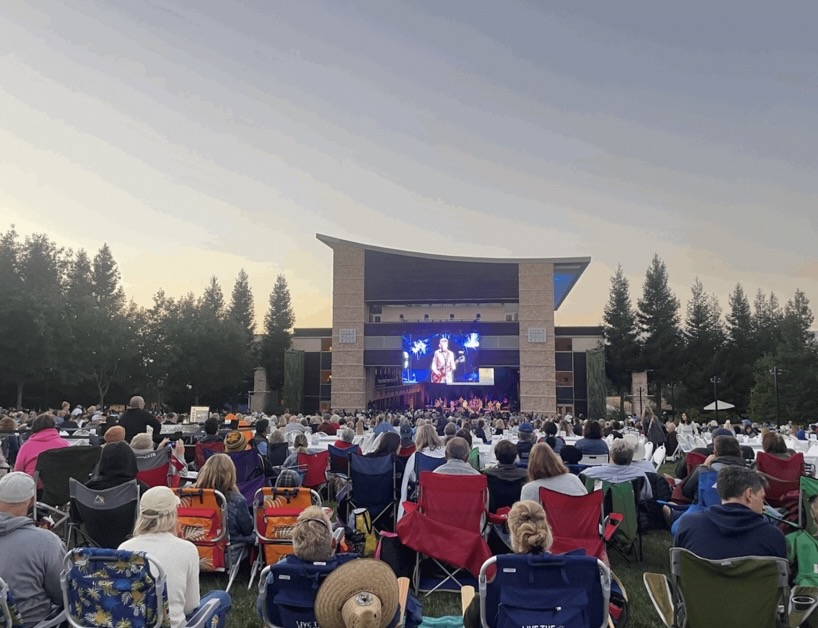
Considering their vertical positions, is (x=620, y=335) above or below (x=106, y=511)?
above

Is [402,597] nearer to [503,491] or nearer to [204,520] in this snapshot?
[204,520]

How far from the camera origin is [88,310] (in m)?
31.1

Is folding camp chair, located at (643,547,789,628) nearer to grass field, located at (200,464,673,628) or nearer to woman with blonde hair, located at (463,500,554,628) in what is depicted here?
woman with blonde hair, located at (463,500,554,628)

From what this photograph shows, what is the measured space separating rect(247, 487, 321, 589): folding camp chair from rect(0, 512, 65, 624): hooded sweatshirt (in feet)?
6.37

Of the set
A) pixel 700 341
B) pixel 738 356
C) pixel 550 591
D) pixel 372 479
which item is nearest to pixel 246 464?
pixel 372 479

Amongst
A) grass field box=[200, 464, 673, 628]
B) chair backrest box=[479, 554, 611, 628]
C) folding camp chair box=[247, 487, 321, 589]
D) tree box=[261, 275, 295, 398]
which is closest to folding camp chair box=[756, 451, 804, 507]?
grass field box=[200, 464, 673, 628]

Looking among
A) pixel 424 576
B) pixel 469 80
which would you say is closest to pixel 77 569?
pixel 424 576

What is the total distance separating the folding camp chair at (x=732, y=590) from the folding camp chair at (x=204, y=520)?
3.23 meters

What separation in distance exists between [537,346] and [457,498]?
104 ft

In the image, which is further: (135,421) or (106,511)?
(135,421)

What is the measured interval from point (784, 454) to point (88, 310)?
32823 mm

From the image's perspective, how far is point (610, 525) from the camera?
473 cm

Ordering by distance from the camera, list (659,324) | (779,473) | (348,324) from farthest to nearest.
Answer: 1. (659,324)
2. (348,324)
3. (779,473)

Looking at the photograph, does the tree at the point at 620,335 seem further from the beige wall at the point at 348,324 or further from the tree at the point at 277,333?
the tree at the point at 277,333
